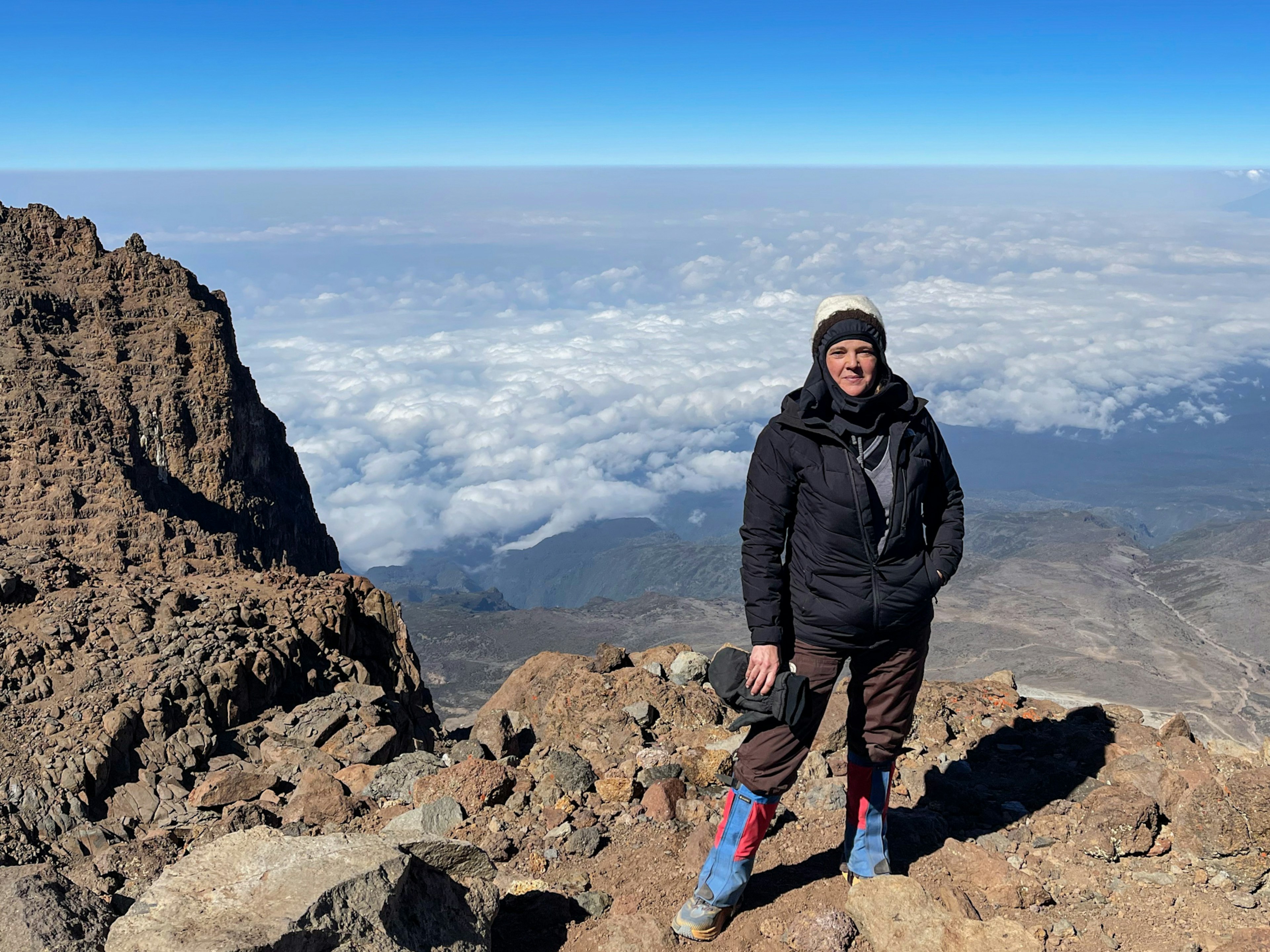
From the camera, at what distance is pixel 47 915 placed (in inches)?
135

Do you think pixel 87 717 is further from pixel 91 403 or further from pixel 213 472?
pixel 213 472

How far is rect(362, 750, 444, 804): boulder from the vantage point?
22.7 ft

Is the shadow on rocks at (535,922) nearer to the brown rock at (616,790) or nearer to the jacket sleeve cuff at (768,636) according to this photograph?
the brown rock at (616,790)

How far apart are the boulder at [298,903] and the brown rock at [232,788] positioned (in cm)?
381

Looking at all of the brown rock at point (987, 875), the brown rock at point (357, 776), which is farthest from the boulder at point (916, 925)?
the brown rock at point (357, 776)

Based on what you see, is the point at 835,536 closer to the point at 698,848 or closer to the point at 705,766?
the point at 698,848

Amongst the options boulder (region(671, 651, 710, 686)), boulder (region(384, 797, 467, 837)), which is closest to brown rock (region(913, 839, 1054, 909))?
boulder (region(384, 797, 467, 837))

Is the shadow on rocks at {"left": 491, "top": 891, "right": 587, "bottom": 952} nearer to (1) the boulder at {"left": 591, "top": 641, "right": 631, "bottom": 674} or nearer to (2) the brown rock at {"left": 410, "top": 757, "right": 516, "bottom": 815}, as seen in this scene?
(2) the brown rock at {"left": 410, "top": 757, "right": 516, "bottom": 815}

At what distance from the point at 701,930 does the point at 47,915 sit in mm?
2870

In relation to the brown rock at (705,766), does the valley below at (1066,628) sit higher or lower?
lower

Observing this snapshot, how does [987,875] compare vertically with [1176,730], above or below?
above

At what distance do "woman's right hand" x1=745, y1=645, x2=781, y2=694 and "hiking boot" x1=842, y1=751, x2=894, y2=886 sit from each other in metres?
0.91

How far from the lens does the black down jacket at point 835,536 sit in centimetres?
421

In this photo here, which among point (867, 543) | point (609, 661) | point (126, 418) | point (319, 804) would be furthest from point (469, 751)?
point (126, 418)
